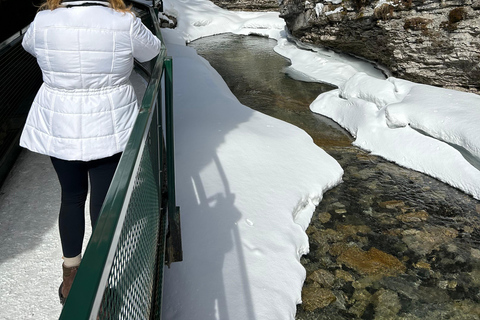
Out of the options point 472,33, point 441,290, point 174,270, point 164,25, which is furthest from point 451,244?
point 164,25

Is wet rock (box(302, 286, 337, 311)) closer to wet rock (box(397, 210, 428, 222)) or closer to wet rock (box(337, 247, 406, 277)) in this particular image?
wet rock (box(337, 247, 406, 277))

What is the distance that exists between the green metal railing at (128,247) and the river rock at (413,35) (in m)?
6.92

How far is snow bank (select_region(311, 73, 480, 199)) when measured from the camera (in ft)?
17.6

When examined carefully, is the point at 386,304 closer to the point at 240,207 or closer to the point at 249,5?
the point at 240,207

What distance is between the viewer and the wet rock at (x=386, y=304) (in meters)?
3.39

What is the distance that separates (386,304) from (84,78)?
2.88 metres

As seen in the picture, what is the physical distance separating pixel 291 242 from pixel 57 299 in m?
2.02

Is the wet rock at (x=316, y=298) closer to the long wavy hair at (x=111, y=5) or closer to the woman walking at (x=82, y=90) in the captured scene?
the woman walking at (x=82, y=90)

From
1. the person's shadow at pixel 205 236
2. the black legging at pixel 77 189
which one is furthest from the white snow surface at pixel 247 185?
the black legging at pixel 77 189

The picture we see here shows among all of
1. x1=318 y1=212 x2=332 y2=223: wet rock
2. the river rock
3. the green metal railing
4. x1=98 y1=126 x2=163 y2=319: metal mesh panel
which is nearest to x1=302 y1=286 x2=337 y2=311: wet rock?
x1=318 y1=212 x2=332 y2=223: wet rock

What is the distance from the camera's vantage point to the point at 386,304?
349 cm

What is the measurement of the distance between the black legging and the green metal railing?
233 millimetres

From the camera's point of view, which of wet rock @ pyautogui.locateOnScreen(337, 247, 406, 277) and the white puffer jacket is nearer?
the white puffer jacket

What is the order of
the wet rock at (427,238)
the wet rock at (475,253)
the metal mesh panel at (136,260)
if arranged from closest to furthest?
the metal mesh panel at (136,260) → the wet rock at (475,253) → the wet rock at (427,238)
